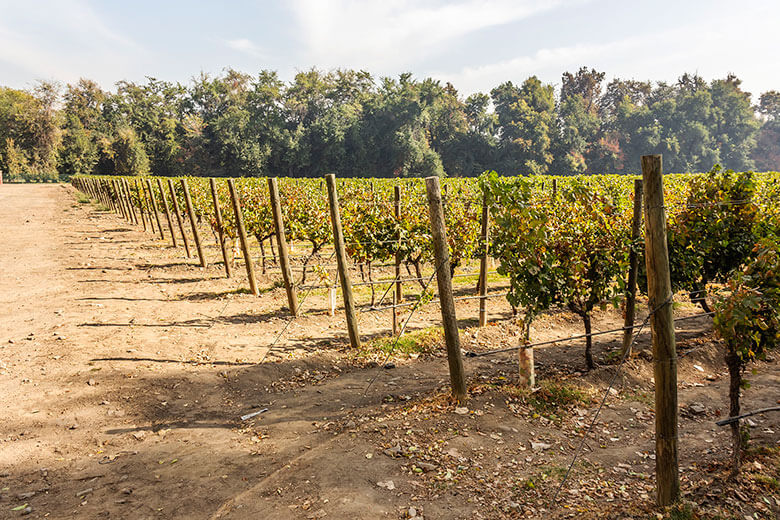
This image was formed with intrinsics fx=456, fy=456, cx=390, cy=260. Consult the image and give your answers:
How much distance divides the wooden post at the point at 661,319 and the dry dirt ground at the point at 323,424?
18.6 inches

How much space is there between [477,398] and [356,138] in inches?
2124

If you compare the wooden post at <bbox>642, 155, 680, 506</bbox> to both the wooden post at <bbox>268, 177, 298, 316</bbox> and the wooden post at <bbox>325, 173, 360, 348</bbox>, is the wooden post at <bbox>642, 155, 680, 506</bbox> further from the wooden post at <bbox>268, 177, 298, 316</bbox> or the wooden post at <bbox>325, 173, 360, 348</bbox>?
the wooden post at <bbox>268, 177, 298, 316</bbox>

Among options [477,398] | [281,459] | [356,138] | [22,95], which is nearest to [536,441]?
[477,398]

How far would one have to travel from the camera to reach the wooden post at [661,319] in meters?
3.42

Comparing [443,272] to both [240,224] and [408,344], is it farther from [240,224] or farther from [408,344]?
[240,224]

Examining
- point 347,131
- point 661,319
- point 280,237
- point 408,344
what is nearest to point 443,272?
point 661,319

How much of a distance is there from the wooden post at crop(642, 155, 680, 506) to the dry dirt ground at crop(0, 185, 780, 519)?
0.47 meters

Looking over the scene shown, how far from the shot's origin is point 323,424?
18.3 ft

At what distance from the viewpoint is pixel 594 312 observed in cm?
1014

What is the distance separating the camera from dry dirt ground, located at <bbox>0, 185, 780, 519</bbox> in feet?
13.3

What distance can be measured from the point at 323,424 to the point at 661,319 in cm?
390

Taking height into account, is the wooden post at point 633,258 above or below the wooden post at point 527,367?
above

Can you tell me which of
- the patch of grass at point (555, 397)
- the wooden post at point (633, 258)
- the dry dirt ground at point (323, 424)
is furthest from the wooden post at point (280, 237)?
the wooden post at point (633, 258)

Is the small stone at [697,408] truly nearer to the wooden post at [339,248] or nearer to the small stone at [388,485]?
the small stone at [388,485]
